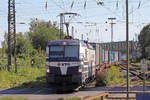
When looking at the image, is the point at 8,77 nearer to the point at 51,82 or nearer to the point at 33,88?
the point at 33,88

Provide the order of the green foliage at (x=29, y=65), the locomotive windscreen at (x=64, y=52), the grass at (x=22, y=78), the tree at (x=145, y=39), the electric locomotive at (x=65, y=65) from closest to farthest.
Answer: the electric locomotive at (x=65, y=65) → the locomotive windscreen at (x=64, y=52) → the grass at (x=22, y=78) → the green foliage at (x=29, y=65) → the tree at (x=145, y=39)

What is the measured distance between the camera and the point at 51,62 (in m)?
20.2

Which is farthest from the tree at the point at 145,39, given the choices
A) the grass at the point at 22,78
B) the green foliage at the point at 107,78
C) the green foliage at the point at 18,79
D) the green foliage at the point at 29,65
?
the green foliage at the point at 107,78

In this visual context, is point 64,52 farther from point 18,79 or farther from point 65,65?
point 18,79

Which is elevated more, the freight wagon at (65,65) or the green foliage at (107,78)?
the freight wagon at (65,65)

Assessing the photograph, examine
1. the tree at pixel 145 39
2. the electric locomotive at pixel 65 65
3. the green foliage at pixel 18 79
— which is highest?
the tree at pixel 145 39

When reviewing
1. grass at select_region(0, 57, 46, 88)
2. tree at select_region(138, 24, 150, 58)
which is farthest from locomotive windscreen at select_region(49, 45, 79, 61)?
tree at select_region(138, 24, 150, 58)

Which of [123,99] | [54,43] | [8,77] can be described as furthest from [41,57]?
[123,99]

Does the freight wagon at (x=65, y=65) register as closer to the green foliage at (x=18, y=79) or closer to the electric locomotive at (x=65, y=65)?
the electric locomotive at (x=65, y=65)

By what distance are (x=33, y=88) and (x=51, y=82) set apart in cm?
525

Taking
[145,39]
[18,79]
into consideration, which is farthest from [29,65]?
[145,39]

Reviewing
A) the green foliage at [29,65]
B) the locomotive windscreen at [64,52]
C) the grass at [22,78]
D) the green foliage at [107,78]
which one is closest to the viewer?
the locomotive windscreen at [64,52]

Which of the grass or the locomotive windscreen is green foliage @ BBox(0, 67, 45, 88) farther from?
the locomotive windscreen

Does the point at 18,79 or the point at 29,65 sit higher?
the point at 29,65
